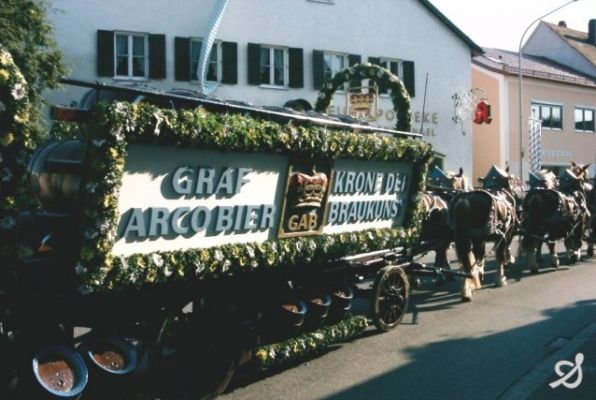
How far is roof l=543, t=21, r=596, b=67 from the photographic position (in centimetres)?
3842

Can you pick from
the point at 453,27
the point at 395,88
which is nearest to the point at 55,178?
the point at 395,88

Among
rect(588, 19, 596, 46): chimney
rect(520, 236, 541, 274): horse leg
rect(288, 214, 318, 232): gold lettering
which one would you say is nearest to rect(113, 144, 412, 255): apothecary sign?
rect(288, 214, 318, 232): gold lettering

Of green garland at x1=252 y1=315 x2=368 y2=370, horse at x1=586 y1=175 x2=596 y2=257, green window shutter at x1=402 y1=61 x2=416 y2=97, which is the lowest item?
green garland at x1=252 y1=315 x2=368 y2=370

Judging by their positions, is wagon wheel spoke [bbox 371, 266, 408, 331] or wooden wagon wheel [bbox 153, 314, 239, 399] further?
wagon wheel spoke [bbox 371, 266, 408, 331]

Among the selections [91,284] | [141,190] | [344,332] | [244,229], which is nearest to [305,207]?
[244,229]

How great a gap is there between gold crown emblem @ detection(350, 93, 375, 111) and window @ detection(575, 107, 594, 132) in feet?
86.6

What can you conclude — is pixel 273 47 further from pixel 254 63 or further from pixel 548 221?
pixel 548 221

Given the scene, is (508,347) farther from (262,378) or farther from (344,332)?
(262,378)

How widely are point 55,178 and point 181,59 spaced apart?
15972 mm

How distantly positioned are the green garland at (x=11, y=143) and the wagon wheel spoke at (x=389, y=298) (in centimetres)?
430

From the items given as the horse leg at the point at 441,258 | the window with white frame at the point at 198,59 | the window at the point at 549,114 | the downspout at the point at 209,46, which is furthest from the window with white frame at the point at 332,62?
the horse leg at the point at 441,258

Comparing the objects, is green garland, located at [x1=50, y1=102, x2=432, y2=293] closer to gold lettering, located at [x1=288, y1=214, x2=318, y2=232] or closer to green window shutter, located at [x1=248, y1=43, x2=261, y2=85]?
gold lettering, located at [x1=288, y1=214, x2=318, y2=232]

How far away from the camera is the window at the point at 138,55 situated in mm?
19938

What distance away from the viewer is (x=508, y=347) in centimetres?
754
